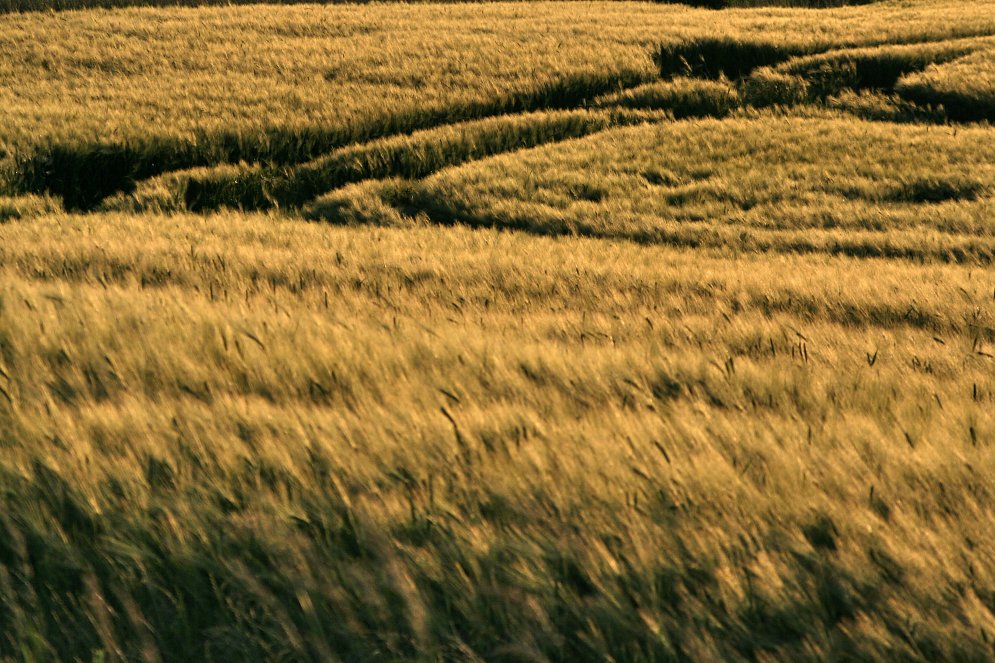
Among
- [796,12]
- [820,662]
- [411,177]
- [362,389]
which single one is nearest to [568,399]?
[362,389]

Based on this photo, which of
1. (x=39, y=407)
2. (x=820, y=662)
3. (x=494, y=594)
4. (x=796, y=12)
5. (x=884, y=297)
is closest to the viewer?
(x=820, y=662)

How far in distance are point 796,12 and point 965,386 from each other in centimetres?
2540

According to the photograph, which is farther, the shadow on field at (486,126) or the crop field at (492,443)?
the shadow on field at (486,126)

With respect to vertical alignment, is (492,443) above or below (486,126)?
above

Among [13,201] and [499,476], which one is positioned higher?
[499,476]

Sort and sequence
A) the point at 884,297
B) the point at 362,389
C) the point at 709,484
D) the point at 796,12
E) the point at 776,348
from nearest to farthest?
the point at 709,484 < the point at 362,389 < the point at 776,348 < the point at 884,297 < the point at 796,12

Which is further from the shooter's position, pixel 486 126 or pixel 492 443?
pixel 486 126

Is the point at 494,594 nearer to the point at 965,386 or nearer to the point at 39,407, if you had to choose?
the point at 39,407

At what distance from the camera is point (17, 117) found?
45.9 ft

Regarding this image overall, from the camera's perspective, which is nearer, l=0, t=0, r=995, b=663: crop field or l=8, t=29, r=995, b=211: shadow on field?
l=0, t=0, r=995, b=663: crop field

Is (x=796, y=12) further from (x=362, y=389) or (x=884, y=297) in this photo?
(x=362, y=389)

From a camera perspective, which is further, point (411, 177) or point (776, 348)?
point (411, 177)

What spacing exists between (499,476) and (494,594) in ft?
1.33

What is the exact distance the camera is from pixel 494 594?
211cm
